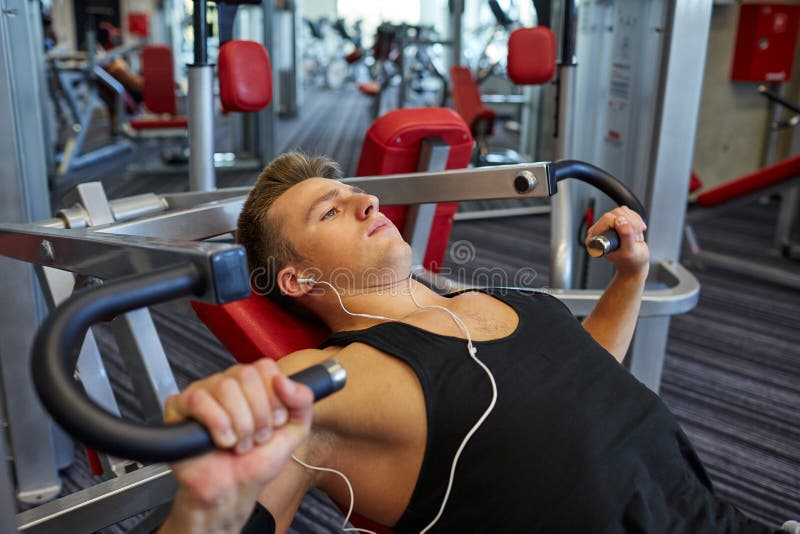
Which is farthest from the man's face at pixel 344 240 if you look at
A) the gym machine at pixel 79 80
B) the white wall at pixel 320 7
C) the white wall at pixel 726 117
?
the white wall at pixel 320 7

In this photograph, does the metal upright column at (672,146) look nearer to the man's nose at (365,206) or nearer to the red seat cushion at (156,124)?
the man's nose at (365,206)

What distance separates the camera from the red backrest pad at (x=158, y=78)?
16.7ft

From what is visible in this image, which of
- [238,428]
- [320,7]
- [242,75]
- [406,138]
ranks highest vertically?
[320,7]

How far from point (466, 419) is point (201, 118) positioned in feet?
3.79

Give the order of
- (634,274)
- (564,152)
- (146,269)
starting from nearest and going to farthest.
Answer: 1. (146,269)
2. (634,274)
3. (564,152)

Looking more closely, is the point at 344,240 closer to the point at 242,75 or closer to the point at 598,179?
the point at 598,179

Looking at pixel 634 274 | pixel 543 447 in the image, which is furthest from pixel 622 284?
pixel 543 447

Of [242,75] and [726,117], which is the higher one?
[242,75]

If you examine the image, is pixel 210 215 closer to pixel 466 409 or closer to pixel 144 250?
pixel 144 250

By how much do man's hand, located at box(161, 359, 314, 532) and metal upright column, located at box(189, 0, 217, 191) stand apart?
4.14ft

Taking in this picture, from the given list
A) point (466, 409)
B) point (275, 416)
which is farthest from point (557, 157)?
point (275, 416)

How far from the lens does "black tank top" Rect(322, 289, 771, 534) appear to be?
940mm

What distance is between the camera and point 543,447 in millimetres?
956

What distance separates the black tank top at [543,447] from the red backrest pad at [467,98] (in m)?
4.35
